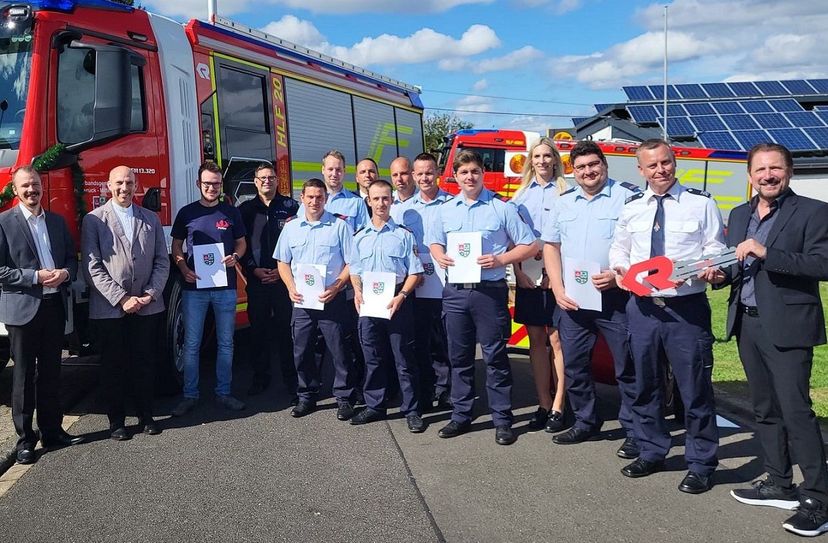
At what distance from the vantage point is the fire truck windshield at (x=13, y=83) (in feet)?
18.4

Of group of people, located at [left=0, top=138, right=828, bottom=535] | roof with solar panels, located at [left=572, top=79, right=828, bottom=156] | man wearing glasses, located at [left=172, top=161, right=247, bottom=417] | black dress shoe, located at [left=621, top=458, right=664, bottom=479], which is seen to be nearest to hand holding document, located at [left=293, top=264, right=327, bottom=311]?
group of people, located at [left=0, top=138, right=828, bottom=535]

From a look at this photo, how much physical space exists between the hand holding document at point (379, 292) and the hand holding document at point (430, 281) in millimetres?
394

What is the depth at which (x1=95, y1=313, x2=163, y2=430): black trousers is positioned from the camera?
5594 mm

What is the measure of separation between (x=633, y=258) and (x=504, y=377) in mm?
1385

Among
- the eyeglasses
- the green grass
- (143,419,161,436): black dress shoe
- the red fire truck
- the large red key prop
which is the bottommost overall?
the green grass

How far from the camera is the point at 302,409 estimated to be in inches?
244

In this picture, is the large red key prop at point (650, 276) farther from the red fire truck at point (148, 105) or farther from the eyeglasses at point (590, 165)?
the red fire truck at point (148, 105)

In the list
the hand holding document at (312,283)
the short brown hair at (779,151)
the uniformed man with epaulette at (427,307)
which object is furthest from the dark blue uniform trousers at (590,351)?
the hand holding document at (312,283)

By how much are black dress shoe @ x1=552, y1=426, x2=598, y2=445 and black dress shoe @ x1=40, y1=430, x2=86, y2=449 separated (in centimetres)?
339

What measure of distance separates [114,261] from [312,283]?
56.4 inches

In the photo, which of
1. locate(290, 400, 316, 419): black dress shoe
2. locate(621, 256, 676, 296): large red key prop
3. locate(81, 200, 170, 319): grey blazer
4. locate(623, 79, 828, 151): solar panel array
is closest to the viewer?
locate(621, 256, 676, 296): large red key prop

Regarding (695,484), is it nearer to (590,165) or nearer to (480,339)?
(480,339)

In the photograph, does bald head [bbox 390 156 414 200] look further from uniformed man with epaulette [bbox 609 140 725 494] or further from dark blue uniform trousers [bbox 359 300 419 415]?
uniformed man with epaulette [bbox 609 140 725 494]

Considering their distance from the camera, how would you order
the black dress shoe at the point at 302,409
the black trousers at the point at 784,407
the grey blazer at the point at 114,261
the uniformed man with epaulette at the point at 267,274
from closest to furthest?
the black trousers at the point at 784,407, the grey blazer at the point at 114,261, the black dress shoe at the point at 302,409, the uniformed man with epaulette at the point at 267,274
